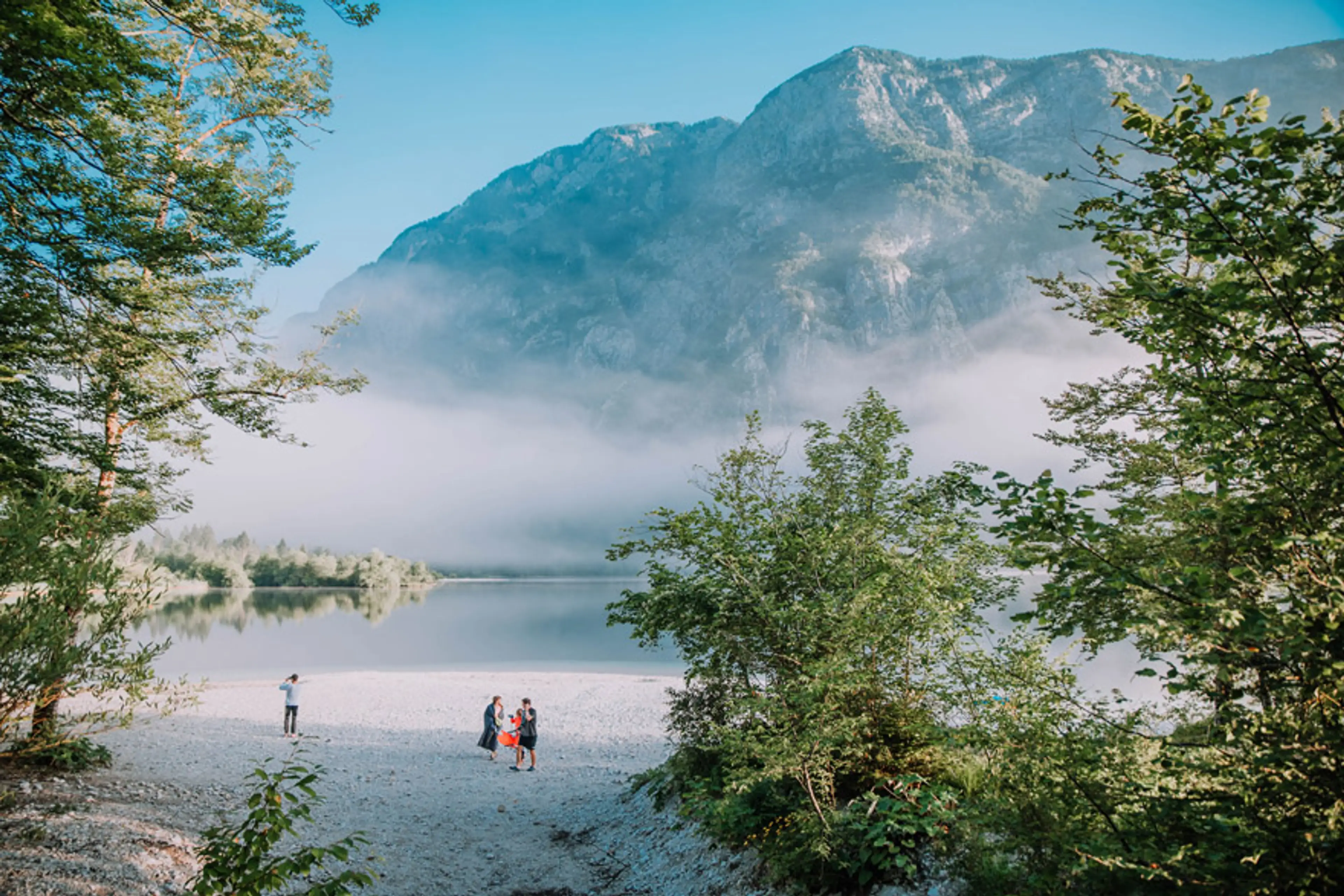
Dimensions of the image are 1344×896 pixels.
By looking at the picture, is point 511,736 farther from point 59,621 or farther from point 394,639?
point 394,639

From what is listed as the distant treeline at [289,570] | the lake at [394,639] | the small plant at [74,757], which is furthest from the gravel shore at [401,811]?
the distant treeline at [289,570]

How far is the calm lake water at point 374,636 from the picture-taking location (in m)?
45.7

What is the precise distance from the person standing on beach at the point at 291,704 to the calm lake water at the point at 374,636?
488 inches

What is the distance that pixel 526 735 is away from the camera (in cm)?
1661

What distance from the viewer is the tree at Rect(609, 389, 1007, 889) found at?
6578 millimetres

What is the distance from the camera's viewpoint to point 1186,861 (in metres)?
3.09

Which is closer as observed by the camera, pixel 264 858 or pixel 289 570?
pixel 264 858

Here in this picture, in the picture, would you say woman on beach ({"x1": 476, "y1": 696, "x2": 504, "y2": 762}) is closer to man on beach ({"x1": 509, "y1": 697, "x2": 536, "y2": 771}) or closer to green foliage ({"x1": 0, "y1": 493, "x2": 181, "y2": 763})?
man on beach ({"x1": 509, "y1": 697, "x2": 536, "y2": 771})

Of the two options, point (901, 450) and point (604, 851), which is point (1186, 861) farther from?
point (604, 851)

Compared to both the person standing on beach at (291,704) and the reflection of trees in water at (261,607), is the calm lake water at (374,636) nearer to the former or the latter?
the reflection of trees in water at (261,607)

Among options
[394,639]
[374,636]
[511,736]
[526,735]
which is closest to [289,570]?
[374,636]

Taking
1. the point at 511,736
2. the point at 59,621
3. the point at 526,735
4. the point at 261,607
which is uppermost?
the point at 59,621

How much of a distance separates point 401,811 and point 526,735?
178 inches

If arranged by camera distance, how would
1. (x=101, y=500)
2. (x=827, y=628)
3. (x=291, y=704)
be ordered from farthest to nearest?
(x=291, y=704)
(x=101, y=500)
(x=827, y=628)
